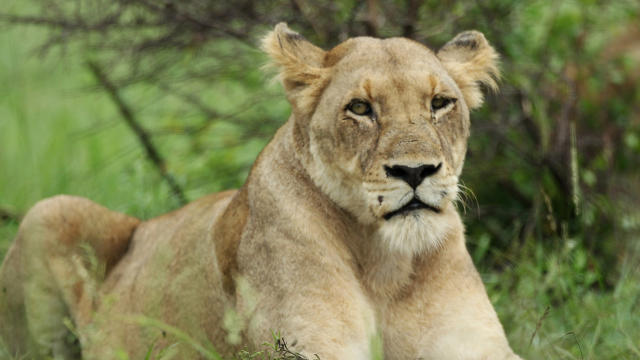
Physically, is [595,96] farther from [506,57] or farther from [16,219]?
[16,219]

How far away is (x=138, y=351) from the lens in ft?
14.0

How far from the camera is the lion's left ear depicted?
3.89 m

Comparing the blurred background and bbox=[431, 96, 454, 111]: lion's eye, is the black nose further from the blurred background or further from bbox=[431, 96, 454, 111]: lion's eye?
the blurred background

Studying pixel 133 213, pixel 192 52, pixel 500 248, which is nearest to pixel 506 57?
pixel 500 248

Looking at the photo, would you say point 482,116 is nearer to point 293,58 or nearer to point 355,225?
point 293,58

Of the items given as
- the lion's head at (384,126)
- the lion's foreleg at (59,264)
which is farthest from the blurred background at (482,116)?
the lion's head at (384,126)

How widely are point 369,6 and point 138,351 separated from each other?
7.50 ft

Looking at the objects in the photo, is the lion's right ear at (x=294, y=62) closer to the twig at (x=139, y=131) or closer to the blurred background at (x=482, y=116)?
the blurred background at (x=482, y=116)

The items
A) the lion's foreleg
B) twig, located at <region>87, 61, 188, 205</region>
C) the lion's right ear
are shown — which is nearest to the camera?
the lion's right ear

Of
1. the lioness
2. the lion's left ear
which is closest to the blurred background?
the lion's left ear

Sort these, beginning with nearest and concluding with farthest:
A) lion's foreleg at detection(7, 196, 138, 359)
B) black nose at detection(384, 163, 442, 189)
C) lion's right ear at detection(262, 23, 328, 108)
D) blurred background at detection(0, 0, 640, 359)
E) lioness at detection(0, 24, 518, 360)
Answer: black nose at detection(384, 163, 442, 189), lioness at detection(0, 24, 518, 360), lion's right ear at detection(262, 23, 328, 108), lion's foreleg at detection(7, 196, 138, 359), blurred background at detection(0, 0, 640, 359)

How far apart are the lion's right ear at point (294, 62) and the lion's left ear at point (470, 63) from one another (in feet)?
1.64

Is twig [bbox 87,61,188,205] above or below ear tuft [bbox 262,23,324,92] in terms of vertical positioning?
below

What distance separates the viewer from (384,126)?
3.41m
